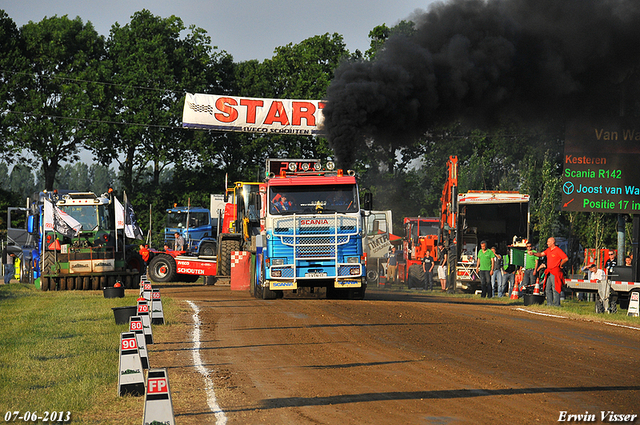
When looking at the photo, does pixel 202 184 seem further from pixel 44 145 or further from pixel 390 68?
pixel 390 68

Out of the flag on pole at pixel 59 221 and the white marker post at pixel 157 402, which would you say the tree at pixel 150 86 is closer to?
the flag on pole at pixel 59 221

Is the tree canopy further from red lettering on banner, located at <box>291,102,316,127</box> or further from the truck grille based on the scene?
the truck grille

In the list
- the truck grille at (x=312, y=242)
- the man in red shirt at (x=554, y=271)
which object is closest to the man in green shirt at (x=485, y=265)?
the man in red shirt at (x=554, y=271)

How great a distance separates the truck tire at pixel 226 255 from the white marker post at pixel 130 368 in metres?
17.6

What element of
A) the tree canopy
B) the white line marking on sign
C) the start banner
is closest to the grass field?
the white line marking on sign

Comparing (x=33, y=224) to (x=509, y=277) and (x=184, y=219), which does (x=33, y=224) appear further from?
(x=509, y=277)

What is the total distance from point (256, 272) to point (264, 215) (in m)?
2.36


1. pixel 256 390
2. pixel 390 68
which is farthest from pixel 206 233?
pixel 256 390

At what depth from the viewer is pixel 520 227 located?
97.6ft

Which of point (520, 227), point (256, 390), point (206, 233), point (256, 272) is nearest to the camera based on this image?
point (256, 390)

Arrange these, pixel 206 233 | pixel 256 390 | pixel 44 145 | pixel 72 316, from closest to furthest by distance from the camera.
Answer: pixel 256 390 < pixel 72 316 < pixel 206 233 < pixel 44 145

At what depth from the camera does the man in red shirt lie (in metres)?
19.4

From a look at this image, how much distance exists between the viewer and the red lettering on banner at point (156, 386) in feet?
18.9

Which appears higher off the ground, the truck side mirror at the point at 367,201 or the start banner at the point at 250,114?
the start banner at the point at 250,114
